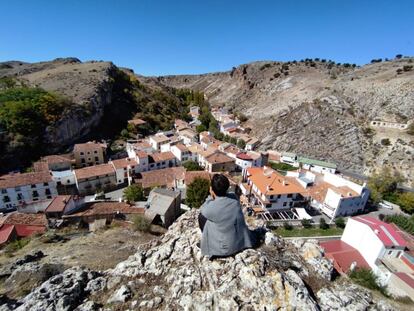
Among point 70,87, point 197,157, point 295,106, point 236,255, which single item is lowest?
point 197,157

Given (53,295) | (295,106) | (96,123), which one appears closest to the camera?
(53,295)

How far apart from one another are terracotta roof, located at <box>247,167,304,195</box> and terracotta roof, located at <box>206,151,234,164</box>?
7.26m

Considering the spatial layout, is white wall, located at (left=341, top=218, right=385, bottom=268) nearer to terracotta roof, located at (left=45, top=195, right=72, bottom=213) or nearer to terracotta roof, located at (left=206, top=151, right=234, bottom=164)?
terracotta roof, located at (left=206, top=151, right=234, bottom=164)

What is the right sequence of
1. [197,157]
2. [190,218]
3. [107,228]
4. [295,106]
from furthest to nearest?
[295,106]
[197,157]
[107,228]
[190,218]

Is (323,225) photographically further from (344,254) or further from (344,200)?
(344,254)

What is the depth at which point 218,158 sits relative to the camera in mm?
46812

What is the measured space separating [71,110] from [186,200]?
40782 millimetres

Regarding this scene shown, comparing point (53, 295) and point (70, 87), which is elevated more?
point (70, 87)

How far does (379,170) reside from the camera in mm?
51781

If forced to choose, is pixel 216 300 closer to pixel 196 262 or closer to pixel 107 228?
pixel 196 262

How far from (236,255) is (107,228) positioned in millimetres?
20737

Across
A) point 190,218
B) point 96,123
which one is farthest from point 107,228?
point 96,123

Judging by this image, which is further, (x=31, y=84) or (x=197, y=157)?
(x=31, y=84)

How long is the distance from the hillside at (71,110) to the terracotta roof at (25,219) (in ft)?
76.6
